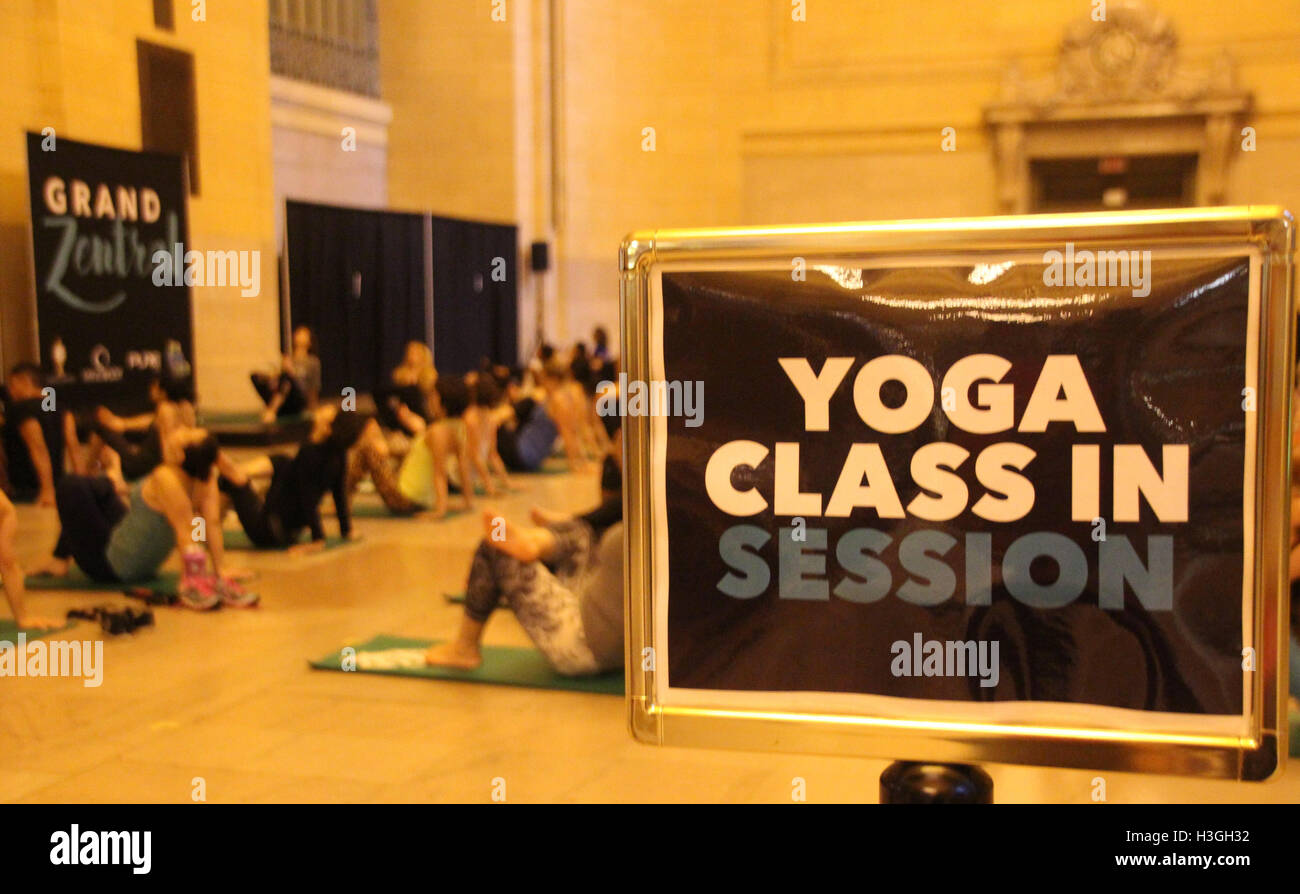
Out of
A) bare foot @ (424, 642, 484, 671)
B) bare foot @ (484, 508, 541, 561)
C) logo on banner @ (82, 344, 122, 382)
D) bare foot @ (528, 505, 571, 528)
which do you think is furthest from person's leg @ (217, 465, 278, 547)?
logo on banner @ (82, 344, 122, 382)

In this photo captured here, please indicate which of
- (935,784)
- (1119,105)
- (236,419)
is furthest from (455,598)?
(1119,105)

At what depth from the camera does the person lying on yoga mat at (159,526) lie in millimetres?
7590

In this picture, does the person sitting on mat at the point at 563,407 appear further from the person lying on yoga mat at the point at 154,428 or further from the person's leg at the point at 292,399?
the person lying on yoga mat at the point at 154,428

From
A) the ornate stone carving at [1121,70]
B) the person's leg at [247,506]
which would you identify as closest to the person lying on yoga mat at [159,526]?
the person's leg at [247,506]

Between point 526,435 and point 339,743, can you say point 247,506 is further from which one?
point 526,435

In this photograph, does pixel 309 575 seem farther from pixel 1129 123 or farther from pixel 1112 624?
pixel 1129 123

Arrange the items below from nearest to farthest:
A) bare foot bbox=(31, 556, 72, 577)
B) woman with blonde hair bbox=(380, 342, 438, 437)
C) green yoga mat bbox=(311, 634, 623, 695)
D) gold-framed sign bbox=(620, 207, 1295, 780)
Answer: gold-framed sign bbox=(620, 207, 1295, 780) → green yoga mat bbox=(311, 634, 623, 695) → bare foot bbox=(31, 556, 72, 577) → woman with blonde hair bbox=(380, 342, 438, 437)

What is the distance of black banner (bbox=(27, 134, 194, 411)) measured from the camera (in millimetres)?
12250

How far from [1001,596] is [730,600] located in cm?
33

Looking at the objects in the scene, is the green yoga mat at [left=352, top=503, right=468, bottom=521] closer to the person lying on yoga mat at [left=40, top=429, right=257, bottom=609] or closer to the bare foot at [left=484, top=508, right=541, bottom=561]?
the person lying on yoga mat at [left=40, top=429, right=257, bottom=609]

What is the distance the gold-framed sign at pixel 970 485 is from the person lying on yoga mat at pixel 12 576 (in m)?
5.55

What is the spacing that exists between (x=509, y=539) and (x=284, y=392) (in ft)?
35.6

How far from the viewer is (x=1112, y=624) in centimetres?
144
